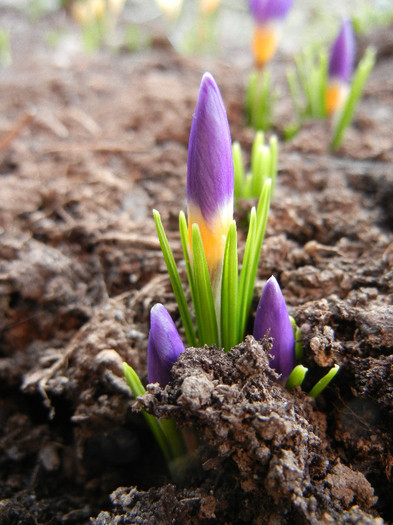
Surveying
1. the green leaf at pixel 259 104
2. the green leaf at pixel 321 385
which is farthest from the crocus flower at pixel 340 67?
the green leaf at pixel 321 385

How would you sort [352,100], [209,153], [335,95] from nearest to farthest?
[209,153] < [352,100] < [335,95]

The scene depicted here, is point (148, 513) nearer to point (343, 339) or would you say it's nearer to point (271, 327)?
point (271, 327)

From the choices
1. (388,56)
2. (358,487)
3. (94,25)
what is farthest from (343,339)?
(94,25)

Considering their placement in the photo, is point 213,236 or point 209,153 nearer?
point 209,153

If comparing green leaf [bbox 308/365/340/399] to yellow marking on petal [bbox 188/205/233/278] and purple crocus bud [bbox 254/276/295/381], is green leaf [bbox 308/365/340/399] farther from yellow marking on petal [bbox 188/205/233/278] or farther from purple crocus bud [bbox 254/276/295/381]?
yellow marking on petal [bbox 188/205/233/278]

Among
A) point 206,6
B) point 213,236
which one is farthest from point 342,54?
point 206,6

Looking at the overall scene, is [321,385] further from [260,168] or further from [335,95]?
[335,95]

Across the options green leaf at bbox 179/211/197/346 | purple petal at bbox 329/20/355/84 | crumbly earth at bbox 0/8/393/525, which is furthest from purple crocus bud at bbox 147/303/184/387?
purple petal at bbox 329/20/355/84
